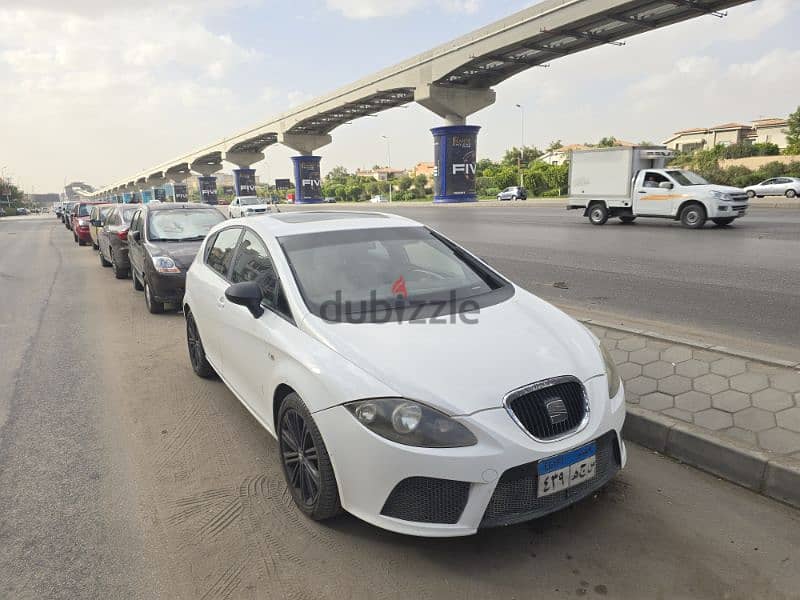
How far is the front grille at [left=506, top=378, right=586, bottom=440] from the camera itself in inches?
94.9

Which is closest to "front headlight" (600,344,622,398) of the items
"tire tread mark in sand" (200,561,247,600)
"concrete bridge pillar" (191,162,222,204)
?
"tire tread mark in sand" (200,561,247,600)

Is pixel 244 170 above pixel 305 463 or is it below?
above

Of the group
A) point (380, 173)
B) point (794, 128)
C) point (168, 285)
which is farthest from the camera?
point (380, 173)

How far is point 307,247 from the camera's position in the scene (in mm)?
3596

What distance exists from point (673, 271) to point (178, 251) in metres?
8.11

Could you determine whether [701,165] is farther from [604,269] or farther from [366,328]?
[366,328]

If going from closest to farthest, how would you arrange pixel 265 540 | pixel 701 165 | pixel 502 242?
pixel 265 540 → pixel 502 242 → pixel 701 165

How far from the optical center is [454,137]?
38219 millimetres

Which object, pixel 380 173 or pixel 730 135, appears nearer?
pixel 730 135

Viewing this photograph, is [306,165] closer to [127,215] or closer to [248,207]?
[248,207]

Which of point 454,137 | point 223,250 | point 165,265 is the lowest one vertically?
point 165,265

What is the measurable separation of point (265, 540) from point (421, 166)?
6221 inches

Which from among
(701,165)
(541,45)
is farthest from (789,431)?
(701,165)

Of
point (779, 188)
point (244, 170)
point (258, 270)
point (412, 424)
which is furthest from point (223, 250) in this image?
point (244, 170)
